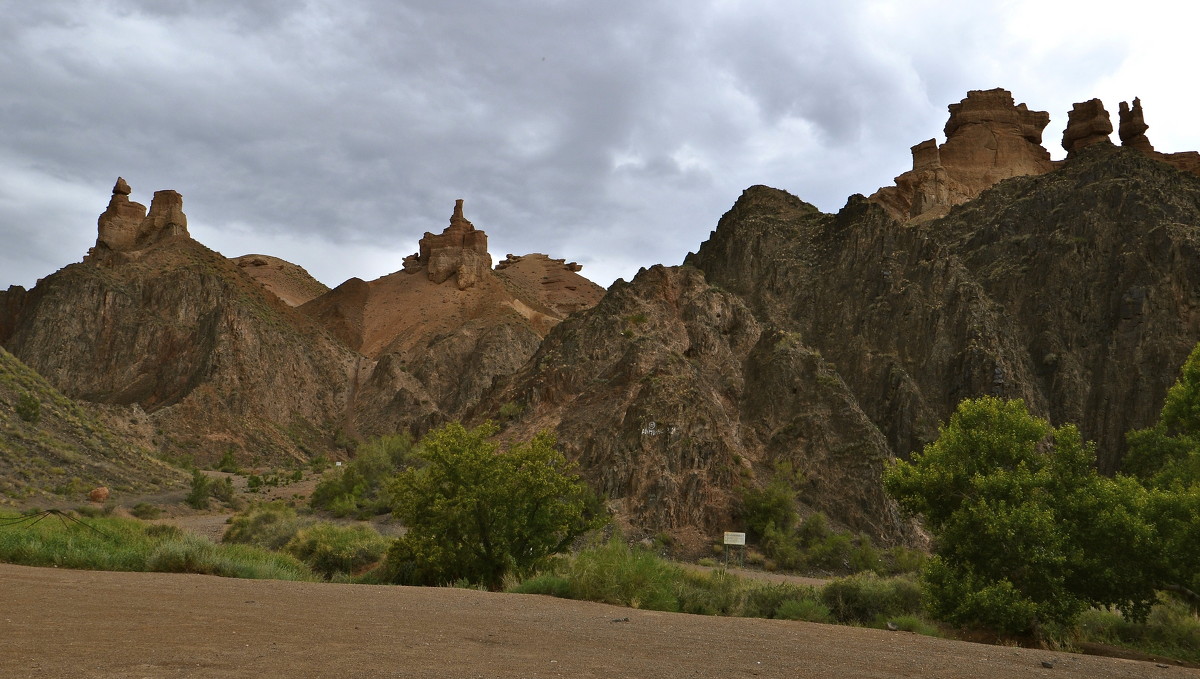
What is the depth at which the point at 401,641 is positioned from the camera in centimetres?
1025

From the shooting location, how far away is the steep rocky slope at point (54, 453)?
132 feet

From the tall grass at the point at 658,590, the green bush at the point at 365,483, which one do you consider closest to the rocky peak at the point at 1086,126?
the green bush at the point at 365,483

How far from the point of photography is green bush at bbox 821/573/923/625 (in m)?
21.1

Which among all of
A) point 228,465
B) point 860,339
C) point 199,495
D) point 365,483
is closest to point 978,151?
point 860,339

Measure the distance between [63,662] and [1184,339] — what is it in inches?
2860

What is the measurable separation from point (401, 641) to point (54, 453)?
Answer: 43.0 m

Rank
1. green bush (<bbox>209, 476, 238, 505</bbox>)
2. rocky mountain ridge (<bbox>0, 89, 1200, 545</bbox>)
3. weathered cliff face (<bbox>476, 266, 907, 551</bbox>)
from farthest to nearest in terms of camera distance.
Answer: green bush (<bbox>209, 476, 238, 505</bbox>), rocky mountain ridge (<bbox>0, 89, 1200, 545</bbox>), weathered cliff face (<bbox>476, 266, 907, 551</bbox>)

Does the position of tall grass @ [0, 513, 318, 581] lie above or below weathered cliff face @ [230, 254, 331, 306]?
below

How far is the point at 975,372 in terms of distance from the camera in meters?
60.4

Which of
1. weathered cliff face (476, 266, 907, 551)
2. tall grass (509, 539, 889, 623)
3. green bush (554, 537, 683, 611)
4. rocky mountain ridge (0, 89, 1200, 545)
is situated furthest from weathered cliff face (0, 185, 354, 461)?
green bush (554, 537, 683, 611)

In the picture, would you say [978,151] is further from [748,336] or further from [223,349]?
[223,349]

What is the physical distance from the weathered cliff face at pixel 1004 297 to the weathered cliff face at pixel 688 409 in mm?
10579

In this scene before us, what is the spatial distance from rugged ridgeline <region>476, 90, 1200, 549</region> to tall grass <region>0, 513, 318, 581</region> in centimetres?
2211

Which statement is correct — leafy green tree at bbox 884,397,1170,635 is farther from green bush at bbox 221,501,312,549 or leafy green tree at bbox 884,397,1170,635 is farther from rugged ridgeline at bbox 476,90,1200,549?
rugged ridgeline at bbox 476,90,1200,549
